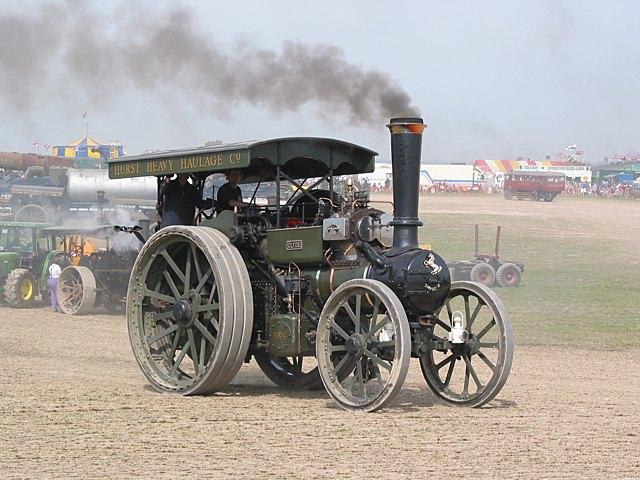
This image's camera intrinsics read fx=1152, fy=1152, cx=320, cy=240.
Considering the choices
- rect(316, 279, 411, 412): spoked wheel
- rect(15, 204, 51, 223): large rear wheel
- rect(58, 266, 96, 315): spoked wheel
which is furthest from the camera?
rect(15, 204, 51, 223): large rear wheel

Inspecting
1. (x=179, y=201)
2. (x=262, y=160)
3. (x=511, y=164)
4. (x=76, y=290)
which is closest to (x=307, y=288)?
(x=262, y=160)

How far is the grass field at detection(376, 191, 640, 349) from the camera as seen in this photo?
60.7ft

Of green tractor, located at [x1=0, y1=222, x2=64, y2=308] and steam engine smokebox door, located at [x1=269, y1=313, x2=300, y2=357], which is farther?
green tractor, located at [x1=0, y1=222, x2=64, y2=308]

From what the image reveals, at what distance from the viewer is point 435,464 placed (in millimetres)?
7320

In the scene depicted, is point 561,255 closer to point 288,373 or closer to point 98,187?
point 98,187

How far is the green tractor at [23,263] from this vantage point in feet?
71.6

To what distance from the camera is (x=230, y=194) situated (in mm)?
11141

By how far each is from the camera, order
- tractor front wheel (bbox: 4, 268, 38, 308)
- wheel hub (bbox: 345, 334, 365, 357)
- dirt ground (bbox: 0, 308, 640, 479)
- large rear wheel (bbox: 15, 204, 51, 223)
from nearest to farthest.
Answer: dirt ground (bbox: 0, 308, 640, 479) < wheel hub (bbox: 345, 334, 365, 357) < tractor front wheel (bbox: 4, 268, 38, 308) < large rear wheel (bbox: 15, 204, 51, 223)

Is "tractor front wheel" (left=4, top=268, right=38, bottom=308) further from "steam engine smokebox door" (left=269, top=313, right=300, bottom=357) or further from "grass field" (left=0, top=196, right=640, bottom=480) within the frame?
"steam engine smokebox door" (left=269, top=313, right=300, bottom=357)

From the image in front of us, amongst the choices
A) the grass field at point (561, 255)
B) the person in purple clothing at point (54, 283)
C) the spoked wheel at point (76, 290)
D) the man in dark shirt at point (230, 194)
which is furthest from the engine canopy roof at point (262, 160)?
the person in purple clothing at point (54, 283)

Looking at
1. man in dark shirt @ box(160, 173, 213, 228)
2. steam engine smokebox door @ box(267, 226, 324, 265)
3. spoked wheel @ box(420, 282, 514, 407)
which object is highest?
man in dark shirt @ box(160, 173, 213, 228)

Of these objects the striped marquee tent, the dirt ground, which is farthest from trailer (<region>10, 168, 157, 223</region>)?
the striped marquee tent

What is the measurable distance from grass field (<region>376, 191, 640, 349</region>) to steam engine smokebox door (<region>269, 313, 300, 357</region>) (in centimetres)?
709

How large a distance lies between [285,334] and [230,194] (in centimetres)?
169
